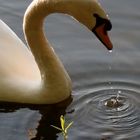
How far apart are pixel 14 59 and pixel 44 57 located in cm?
32

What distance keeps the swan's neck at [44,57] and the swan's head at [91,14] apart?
0.29 metres

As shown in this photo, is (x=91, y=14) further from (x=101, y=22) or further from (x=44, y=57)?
(x=44, y=57)

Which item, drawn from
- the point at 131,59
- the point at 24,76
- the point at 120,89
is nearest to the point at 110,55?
the point at 131,59

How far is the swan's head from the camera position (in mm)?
5371

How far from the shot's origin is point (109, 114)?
18.9 feet

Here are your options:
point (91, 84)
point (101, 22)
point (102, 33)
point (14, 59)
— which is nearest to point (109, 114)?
point (91, 84)

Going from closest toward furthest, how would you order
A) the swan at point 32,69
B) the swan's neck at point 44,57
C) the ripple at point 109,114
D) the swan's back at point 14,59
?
the ripple at point 109,114, the swan's neck at point 44,57, the swan at point 32,69, the swan's back at point 14,59

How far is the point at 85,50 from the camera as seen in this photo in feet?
22.7

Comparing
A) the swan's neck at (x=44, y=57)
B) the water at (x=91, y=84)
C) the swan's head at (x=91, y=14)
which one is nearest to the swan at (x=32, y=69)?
the swan's neck at (x=44, y=57)

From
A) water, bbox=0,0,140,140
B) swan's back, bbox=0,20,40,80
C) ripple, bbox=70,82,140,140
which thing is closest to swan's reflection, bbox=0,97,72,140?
water, bbox=0,0,140,140

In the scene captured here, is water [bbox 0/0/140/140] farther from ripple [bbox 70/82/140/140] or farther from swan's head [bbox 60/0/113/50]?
swan's head [bbox 60/0/113/50]

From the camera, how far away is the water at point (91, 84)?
5.58m

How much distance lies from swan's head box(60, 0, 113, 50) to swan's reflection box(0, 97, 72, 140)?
91 cm

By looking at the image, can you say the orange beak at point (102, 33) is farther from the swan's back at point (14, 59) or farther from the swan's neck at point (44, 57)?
the swan's back at point (14, 59)
